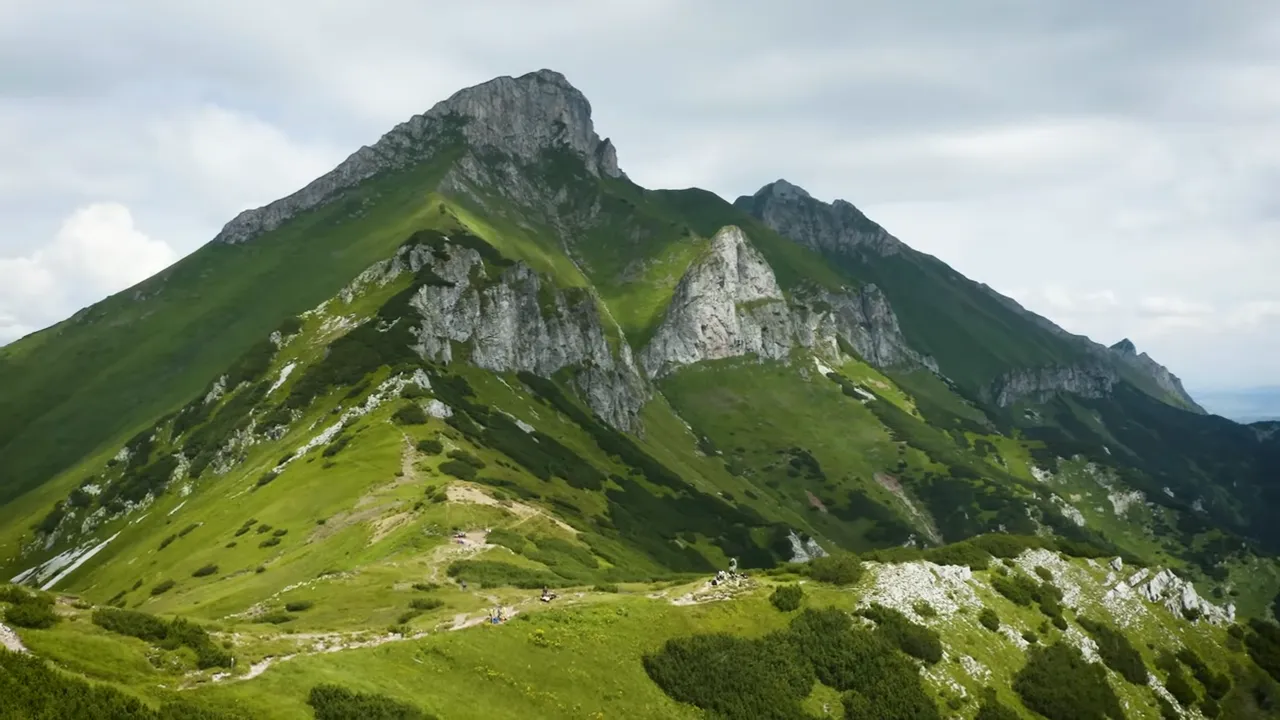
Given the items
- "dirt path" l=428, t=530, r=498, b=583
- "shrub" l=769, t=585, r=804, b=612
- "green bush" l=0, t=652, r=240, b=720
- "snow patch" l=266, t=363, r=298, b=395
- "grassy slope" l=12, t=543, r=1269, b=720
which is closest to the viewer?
"green bush" l=0, t=652, r=240, b=720

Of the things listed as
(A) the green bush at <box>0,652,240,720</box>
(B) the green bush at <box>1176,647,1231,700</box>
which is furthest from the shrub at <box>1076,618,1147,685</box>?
(A) the green bush at <box>0,652,240,720</box>

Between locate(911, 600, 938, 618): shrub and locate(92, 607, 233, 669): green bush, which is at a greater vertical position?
locate(92, 607, 233, 669): green bush

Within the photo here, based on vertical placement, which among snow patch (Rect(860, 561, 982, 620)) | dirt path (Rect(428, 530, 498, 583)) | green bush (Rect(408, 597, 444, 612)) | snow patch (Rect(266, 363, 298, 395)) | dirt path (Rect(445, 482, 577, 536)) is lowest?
snow patch (Rect(860, 561, 982, 620))

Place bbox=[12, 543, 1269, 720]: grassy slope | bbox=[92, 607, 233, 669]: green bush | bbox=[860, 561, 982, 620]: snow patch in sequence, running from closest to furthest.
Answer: bbox=[12, 543, 1269, 720]: grassy slope < bbox=[92, 607, 233, 669]: green bush < bbox=[860, 561, 982, 620]: snow patch

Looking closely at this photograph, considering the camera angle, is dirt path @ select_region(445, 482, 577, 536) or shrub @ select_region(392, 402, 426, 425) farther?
shrub @ select_region(392, 402, 426, 425)

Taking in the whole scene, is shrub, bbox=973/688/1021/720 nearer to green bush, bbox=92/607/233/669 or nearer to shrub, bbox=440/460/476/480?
green bush, bbox=92/607/233/669

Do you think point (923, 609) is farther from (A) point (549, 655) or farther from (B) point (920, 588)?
(A) point (549, 655)

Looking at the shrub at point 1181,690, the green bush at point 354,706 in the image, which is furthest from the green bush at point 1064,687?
the green bush at point 354,706

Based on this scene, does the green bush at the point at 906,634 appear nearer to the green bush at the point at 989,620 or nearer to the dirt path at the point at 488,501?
the green bush at the point at 989,620
